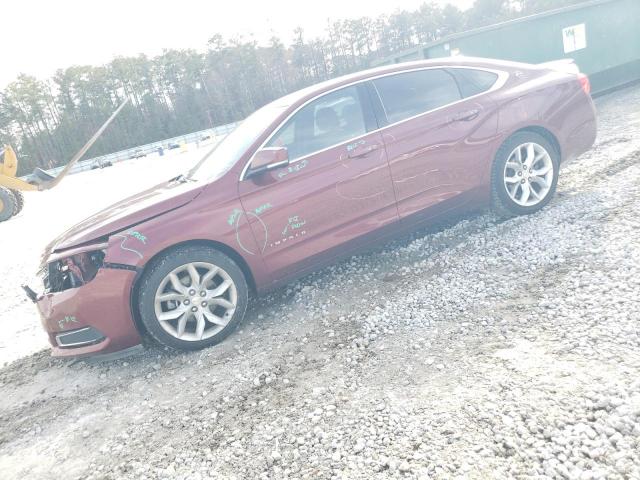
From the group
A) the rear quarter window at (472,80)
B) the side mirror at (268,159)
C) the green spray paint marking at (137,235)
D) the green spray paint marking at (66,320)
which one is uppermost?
the rear quarter window at (472,80)

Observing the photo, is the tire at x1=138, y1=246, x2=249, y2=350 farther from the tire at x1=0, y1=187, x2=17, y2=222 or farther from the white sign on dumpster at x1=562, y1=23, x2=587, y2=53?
the tire at x1=0, y1=187, x2=17, y2=222

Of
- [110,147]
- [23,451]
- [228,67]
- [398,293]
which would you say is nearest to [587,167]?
[398,293]

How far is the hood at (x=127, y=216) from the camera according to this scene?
3420 mm

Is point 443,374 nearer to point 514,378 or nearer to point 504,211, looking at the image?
point 514,378

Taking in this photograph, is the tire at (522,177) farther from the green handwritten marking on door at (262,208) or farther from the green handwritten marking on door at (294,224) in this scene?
the green handwritten marking on door at (262,208)

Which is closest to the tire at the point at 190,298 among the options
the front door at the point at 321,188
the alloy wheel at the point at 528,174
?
the front door at the point at 321,188

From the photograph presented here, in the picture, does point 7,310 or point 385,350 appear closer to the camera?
point 385,350

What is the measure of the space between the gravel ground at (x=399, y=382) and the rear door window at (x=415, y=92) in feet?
4.30

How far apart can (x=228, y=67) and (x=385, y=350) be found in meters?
81.3

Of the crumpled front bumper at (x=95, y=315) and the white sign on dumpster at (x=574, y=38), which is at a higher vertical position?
the white sign on dumpster at (x=574, y=38)

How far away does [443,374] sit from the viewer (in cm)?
259

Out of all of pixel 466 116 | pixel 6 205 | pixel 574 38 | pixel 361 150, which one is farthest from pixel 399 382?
pixel 6 205

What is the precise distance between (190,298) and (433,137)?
98.7 inches

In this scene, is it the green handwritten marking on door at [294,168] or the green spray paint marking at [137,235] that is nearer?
the green spray paint marking at [137,235]
